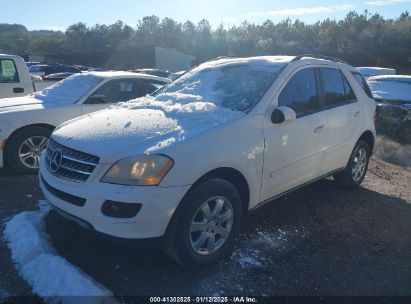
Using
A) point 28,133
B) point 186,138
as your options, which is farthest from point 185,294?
point 28,133

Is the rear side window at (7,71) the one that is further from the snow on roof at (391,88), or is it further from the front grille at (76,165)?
the snow on roof at (391,88)

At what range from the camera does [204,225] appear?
3381 mm

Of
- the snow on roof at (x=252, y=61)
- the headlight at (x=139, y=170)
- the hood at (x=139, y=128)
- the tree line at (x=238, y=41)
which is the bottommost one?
the tree line at (x=238, y=41)

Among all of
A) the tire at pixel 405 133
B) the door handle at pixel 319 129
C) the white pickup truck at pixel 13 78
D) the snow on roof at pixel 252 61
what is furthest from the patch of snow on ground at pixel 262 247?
the tire at pixel 405 133

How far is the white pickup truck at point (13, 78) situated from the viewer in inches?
322

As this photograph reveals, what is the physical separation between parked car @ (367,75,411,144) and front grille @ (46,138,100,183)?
877 cm

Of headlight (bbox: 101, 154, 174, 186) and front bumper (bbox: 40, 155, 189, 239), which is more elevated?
headlight (bbox: 101, 154, 174, 186)

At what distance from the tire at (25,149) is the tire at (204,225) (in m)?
3.49

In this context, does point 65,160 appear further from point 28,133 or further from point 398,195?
point 398,195

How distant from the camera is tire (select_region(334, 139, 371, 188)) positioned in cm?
555

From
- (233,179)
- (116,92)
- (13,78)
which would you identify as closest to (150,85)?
(116,92)

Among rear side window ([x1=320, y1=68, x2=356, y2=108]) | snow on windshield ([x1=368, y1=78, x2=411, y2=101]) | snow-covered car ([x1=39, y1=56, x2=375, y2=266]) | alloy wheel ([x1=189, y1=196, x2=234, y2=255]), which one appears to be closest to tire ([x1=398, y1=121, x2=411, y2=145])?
snow on windshield ([x1=368, y1=78, x2=411, y2=101])

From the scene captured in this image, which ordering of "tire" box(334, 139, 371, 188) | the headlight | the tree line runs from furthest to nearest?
the tree line < "tire" box(334, 139, 371, 188) < the headlight

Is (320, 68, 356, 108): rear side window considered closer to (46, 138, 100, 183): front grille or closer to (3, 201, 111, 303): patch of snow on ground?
(46, 138, 100, 183): front grille
